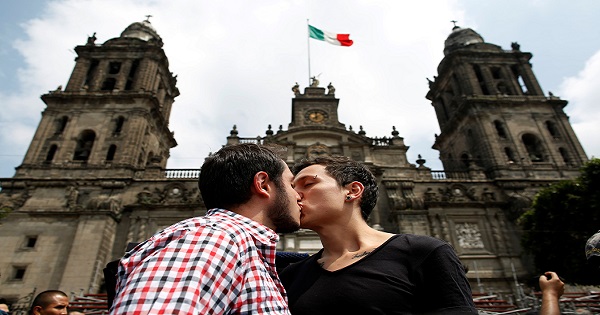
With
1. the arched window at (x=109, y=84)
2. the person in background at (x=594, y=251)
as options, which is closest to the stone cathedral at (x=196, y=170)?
the arched window at (x=109, y=84)

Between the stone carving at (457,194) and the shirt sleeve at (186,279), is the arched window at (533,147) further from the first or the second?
the shirt sleeve at (186,279)

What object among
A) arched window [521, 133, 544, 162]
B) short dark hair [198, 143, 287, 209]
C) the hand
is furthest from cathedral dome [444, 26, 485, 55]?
short dark hair [198, 143, 287, 209]

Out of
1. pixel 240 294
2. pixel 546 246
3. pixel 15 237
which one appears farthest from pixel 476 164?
pixel 15 237

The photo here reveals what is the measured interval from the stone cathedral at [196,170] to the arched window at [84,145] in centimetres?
9

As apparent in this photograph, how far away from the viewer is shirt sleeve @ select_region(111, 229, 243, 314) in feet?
3.46

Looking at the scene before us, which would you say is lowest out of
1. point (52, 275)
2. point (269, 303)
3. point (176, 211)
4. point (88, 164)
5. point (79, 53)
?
point (269, 303)

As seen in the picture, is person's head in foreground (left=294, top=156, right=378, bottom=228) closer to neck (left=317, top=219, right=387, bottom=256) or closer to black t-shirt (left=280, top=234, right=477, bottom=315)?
neck (left=317, top=219, right=387, bottom=256)

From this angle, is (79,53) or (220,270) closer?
(220,270)

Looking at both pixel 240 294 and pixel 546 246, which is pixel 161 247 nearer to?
pixel 240 294

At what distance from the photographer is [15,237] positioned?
18.4 m

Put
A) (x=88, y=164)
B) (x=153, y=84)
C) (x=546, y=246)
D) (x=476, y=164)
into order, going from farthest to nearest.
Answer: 1. (x=153, y=84)
2. (x=476, y=164)
3. (x=88, y=164)
4. (x=546, y=246)

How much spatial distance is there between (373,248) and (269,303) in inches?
37.6

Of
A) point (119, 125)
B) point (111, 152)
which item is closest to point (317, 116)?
point (119, 125)

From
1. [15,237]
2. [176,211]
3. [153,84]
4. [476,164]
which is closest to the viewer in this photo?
[15,237]
